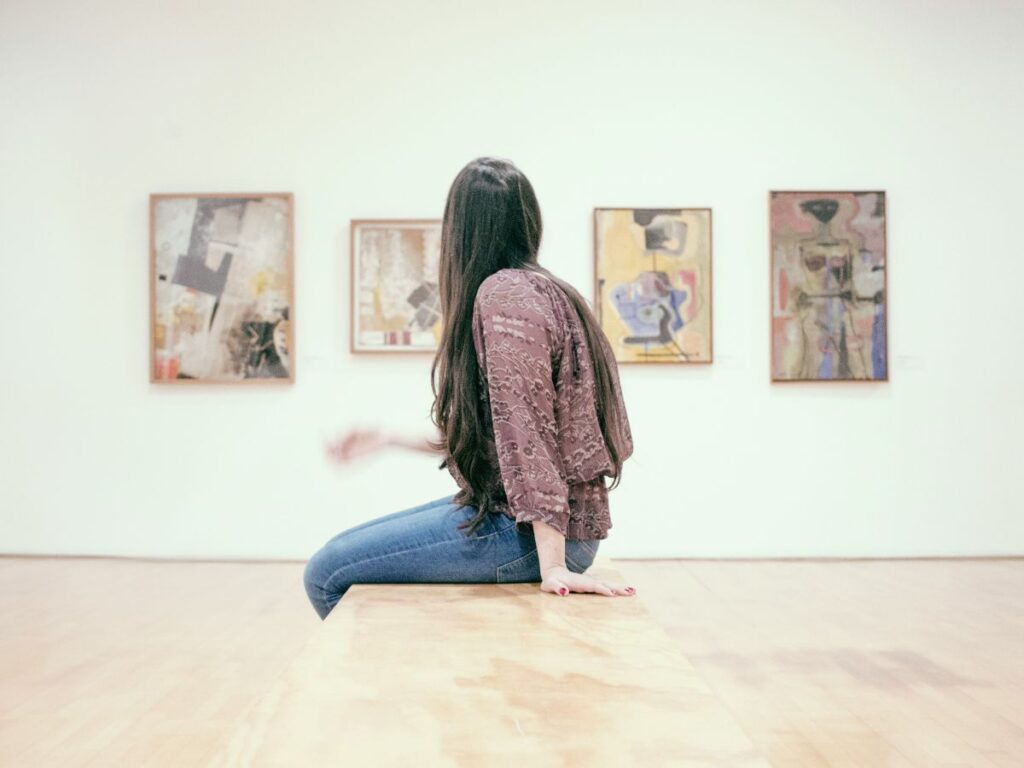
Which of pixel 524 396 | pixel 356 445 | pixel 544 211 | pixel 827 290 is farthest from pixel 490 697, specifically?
pixel 827 290

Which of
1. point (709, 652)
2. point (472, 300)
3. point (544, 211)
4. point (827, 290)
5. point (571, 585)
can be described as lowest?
point (709, 652)

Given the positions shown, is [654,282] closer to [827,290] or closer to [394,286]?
[827,290]

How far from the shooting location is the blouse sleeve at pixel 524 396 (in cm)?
209

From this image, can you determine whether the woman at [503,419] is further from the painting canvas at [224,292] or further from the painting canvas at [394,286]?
the painting canvas at [224,292]

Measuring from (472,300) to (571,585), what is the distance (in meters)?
0.75

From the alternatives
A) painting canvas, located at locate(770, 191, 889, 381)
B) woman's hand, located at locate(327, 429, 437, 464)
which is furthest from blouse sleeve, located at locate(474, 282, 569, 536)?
painting canvas, located at locate(770, 191, 889, 381)

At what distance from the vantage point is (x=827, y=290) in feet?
20.2

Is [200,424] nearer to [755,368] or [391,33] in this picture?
[391,33]

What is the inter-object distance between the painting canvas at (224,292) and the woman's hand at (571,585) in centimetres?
431

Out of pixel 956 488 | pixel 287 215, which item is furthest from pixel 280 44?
pixel 956 488

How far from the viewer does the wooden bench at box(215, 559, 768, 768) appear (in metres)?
1.18

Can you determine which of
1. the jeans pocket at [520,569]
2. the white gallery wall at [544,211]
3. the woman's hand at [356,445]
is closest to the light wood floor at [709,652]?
the jeans pocket at [520,569]

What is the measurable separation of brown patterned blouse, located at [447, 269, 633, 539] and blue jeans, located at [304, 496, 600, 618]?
5 centimetres

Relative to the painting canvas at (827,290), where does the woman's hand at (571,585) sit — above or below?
below
